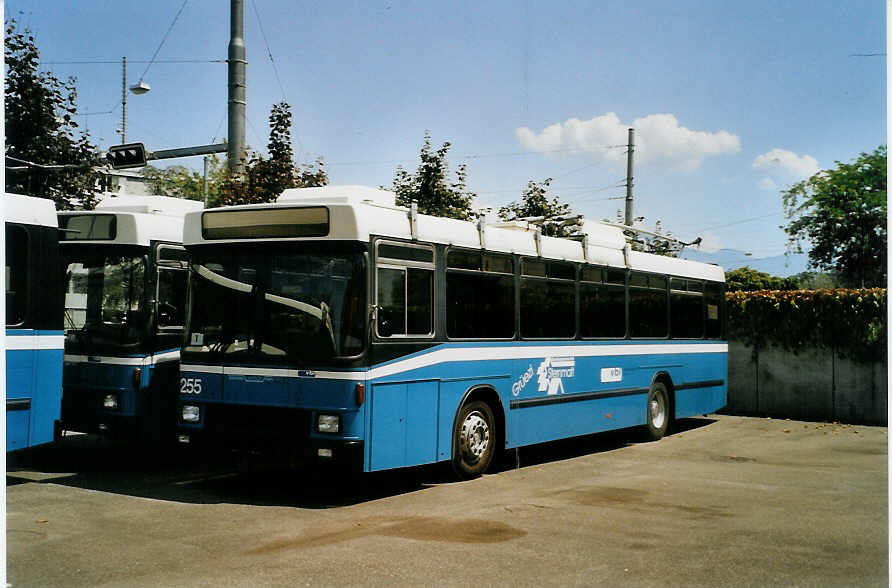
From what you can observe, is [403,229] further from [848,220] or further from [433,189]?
[848,220]

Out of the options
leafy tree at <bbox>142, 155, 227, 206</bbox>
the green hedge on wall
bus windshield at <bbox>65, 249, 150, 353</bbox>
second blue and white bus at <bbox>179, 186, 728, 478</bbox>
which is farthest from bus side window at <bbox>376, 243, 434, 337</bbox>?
leafy tree at <bbox>142, 155, 227, 206</bbox>

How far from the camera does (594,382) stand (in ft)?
45.3

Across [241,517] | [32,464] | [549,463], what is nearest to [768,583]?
[241,517]

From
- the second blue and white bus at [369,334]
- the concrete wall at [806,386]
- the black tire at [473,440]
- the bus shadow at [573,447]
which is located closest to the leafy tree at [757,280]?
the concrete wall at [806,386]

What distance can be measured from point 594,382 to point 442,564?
282 inches

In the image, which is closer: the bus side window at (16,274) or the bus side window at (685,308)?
the bus side window at (16,274)

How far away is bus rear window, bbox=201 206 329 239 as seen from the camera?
9695mm

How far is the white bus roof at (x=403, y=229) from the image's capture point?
9.62 meters

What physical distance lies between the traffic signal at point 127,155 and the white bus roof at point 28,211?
724 centimetres

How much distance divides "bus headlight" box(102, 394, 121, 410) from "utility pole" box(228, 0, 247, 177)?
764 centimetres

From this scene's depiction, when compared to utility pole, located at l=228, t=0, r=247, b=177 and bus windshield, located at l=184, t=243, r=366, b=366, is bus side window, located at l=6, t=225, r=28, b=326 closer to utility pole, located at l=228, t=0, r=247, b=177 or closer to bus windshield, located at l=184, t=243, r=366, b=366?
bus windshield, located at l=184, t=243, r=366, b=366

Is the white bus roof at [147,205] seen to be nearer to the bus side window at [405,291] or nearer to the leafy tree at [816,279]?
the bus side window at [405,291]

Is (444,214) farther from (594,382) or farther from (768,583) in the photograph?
(768,583)

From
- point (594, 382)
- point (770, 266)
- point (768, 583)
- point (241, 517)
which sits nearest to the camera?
point (768, 583)
